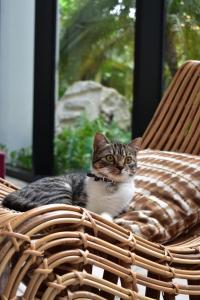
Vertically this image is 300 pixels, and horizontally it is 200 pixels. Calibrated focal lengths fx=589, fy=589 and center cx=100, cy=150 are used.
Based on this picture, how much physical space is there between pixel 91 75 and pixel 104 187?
7.23ft

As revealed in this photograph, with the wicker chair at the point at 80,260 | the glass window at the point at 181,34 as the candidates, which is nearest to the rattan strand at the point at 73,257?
the wicker chair at the point at 80,260

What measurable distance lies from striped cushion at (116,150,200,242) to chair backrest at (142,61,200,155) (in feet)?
0.48

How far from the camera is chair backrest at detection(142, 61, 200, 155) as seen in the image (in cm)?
223

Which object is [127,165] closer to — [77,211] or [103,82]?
[77,211]

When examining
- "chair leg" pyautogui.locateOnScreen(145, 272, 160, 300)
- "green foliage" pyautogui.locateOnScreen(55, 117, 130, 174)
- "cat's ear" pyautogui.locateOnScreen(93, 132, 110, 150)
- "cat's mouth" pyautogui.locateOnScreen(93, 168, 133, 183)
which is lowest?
"green foliage" pyautogui.locateOnScreen(55, 117, 130, 174)

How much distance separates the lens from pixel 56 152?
14.8 feet

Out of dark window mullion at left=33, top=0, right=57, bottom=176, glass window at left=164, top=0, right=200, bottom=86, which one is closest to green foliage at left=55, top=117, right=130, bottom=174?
dark window mullion at left=33, top=0, right=57, bottom=176

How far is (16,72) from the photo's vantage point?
5.05m

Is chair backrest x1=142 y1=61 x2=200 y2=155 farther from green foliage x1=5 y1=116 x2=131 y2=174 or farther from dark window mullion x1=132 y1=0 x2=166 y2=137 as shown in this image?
green foliage x1=5 y1=116 x2=131 y2=174

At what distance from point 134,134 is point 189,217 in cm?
163

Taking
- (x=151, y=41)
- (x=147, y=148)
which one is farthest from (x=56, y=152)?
(x=147, y=148)

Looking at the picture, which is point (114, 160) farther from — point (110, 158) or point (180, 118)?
point (180, 118)

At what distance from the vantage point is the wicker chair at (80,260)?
1135mm

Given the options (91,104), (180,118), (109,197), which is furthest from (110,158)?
(91,104)
